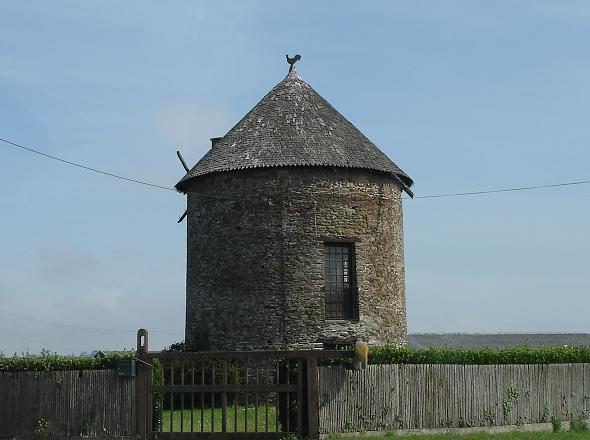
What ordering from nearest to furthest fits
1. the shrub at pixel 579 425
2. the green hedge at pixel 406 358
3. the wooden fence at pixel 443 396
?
the wooden fence at pixel 443 396, the green hedge at pixel 406 358, the shrub at pixel 579 425

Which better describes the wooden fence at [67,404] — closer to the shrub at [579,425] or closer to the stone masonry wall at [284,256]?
the stone masonry wall at [284,256]

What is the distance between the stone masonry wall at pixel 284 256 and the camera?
27.4 m

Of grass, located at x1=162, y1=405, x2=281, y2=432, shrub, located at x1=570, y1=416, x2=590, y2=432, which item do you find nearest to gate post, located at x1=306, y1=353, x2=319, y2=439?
grass, located at x1=162, y1=405, x2=281, y2=432

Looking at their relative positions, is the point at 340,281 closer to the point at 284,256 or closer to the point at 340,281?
the point at 340,281

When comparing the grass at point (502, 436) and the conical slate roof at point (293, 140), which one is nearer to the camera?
the grass at point (502, 436)

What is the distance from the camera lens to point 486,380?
19562 millimetres

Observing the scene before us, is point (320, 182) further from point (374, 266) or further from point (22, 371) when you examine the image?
point (22, 371)

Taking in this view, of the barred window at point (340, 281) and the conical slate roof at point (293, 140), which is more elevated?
the conical slate roof at point (293, 140)

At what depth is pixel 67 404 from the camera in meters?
18.0

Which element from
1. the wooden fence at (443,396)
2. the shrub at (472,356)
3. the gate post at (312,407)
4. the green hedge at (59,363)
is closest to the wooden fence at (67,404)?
the green hedge at (59,363)

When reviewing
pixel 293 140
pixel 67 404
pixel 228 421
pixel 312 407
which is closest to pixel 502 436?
pixel 312 407

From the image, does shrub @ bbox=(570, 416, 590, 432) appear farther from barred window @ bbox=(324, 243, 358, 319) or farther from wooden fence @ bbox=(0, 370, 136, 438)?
wooden fence @ bbox=(0, 370, 136, 438)

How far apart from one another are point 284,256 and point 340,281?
6.83 ft

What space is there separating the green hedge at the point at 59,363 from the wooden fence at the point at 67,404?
0.16m
